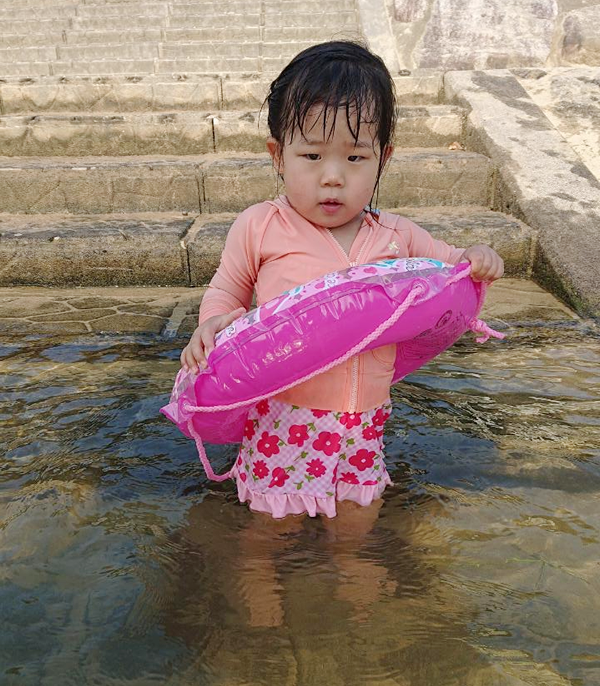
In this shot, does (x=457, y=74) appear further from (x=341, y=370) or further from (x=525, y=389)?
(x=341, y=370)

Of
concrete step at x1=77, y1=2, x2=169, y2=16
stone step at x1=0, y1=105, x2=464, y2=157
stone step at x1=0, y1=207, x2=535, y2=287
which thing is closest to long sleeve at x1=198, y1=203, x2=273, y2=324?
stone step at x1=0, y1=207, x2=535, y2=287

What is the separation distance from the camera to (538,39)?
689 cm

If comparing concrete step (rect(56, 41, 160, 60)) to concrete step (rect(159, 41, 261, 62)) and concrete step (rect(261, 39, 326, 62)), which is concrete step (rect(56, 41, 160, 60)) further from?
concrete step (rect(261, 39, 326, 62))

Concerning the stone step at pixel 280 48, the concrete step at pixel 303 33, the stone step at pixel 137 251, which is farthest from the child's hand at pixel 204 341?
the concrete step at pixel 303 33

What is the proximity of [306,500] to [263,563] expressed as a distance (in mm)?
220

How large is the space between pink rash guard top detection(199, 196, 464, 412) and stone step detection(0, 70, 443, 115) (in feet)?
14.0

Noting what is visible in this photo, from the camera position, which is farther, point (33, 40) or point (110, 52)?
point (33, 40)

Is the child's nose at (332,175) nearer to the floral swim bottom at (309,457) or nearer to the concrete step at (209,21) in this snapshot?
the floral swim bottom at (309,457)

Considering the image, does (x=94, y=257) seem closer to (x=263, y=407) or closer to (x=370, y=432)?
(x=263, y=407)

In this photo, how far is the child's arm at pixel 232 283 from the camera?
1.92 m

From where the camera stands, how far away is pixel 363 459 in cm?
209

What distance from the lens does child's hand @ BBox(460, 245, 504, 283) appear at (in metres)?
1.96

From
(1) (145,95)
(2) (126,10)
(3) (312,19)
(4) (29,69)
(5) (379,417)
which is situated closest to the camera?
(5) (379,417)

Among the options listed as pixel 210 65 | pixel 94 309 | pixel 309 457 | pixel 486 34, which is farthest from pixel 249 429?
pixel 486 34
